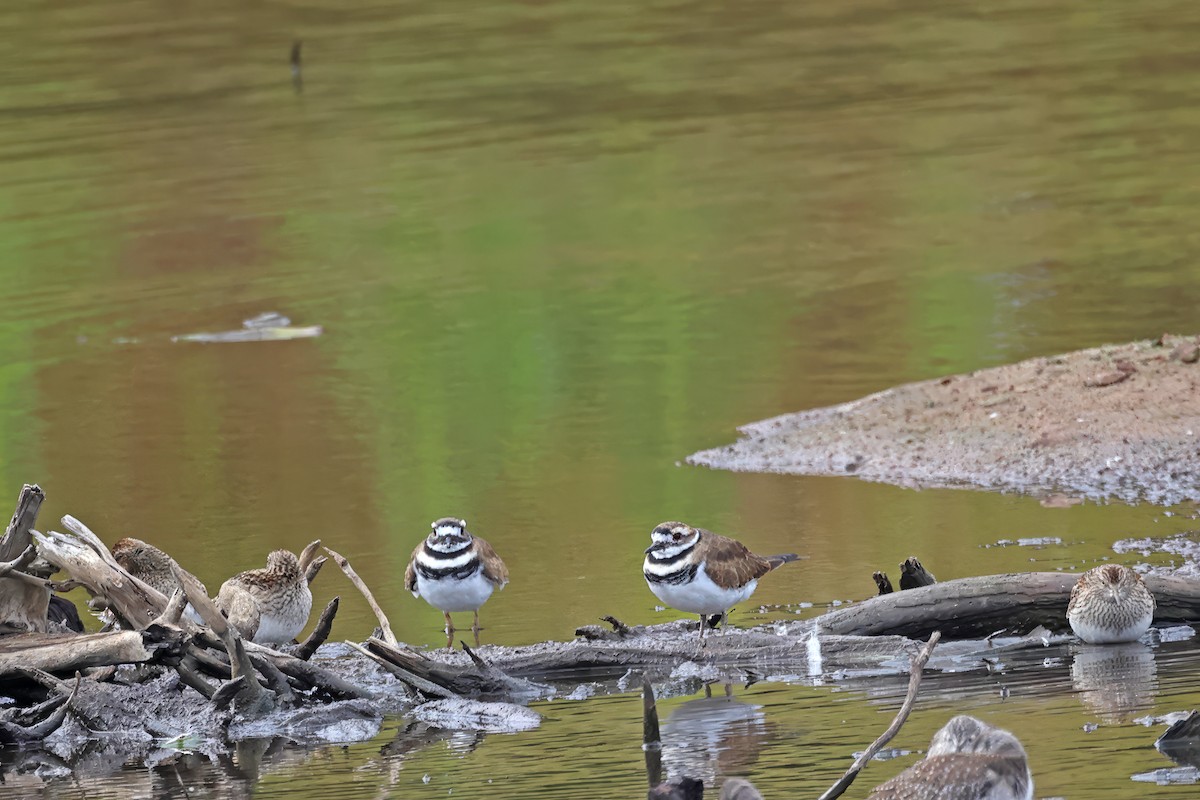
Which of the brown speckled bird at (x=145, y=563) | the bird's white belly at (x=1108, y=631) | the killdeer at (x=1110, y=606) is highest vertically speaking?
the brown speckled bird at (x=145, y=563)

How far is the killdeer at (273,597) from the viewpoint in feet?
33.9

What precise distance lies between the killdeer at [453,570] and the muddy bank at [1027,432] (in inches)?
164

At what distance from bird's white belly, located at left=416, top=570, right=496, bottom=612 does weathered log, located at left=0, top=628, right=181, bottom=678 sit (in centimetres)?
158

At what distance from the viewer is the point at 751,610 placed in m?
11.2

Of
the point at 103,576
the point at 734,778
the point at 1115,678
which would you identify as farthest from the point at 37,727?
the point at 1115,678

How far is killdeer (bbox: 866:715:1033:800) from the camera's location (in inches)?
276

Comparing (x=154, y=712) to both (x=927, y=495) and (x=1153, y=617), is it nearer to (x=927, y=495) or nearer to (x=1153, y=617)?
(x=1153, y=617)

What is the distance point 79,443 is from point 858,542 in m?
6.96

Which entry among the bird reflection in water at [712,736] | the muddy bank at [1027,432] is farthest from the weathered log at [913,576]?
the muddy bank at [1027,432]

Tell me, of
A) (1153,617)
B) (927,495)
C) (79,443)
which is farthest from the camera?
(79,443)

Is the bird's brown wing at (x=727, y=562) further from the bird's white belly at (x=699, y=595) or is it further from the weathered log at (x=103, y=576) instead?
the weathered log at (x=103, y=576)

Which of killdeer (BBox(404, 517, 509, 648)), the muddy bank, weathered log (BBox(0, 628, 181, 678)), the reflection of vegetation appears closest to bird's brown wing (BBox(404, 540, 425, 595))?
killdeer (BBox(404, 517, 509, 648))

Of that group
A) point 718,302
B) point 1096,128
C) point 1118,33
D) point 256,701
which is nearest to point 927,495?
point 256,701

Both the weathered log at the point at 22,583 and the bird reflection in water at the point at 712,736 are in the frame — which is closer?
the bird reflection in water at the point at 712,736
